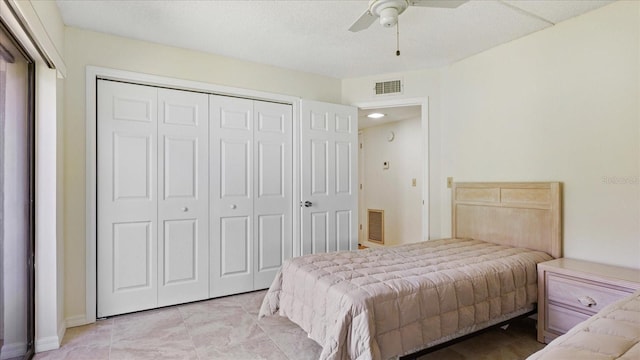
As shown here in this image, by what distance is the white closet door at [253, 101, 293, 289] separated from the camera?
3348 millimetres

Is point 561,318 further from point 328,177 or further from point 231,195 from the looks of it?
point 231,195

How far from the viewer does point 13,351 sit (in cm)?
187

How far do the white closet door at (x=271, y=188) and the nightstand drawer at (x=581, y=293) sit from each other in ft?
7.62

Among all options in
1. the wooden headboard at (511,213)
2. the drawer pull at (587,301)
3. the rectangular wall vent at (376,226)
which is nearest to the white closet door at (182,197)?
the wooden headboard at (511,213)

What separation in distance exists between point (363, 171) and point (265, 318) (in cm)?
359

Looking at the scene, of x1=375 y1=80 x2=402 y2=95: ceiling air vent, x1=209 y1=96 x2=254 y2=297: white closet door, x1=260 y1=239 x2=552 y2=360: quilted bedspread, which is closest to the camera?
x1=260 y1=239 x2=552 y2=360: quilted bedspread

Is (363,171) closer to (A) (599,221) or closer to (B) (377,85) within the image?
(B) (377,85)

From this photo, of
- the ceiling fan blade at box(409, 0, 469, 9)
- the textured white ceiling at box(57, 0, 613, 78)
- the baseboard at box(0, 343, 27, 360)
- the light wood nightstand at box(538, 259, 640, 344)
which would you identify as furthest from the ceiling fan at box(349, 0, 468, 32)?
the baseboard at box(0, 343, 27, 360)

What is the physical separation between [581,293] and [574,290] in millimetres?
40

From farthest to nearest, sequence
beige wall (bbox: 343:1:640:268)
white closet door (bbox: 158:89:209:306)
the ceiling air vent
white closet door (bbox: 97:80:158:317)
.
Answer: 1. the ceiling air vent
2. white closet door (bbox: 158:89:209:306)
3. white closet door (bbox: 97:80:158:317)
4. beige wall (bbox: 343:1:640:268)

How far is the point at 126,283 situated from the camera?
2736 mm

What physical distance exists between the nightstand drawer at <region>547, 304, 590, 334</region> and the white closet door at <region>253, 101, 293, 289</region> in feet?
7.55

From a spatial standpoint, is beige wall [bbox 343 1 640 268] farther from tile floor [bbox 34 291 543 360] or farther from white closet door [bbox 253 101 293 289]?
white closet door [bbox 253 101 293 289]

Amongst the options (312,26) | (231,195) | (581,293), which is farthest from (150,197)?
(581,293)
